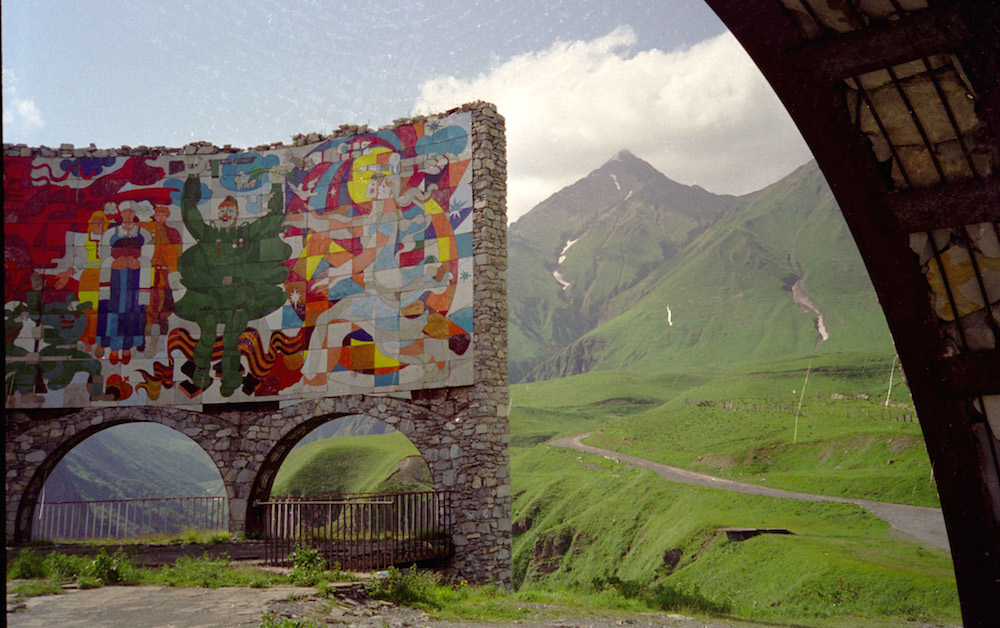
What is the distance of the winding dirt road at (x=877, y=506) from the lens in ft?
67.9

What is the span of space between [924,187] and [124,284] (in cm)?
1944

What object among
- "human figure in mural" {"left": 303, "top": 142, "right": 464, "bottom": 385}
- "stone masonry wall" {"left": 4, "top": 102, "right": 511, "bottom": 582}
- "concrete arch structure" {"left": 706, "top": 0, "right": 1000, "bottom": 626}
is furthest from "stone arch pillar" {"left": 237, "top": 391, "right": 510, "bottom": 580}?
"concrete arch structure" {"left": 706, "top": 0, "right": 1000, "bottom": 626}

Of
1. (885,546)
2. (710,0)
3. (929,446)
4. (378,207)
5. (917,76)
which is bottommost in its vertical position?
(885,546)

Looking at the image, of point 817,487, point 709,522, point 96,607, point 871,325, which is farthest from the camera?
point 871,325

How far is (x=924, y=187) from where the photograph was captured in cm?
355

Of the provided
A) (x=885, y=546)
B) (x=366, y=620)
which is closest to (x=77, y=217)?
(x=366, y=620)

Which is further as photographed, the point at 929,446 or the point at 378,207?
the point at 378,207

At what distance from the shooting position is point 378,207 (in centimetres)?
1769

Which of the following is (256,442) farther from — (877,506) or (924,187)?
(877,506)

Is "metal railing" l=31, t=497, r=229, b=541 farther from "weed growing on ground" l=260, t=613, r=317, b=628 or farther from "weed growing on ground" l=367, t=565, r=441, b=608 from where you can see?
"weed growing on ground" l=260, t=613, r=317, b=628

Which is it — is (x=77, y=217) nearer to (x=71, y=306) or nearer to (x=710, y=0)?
(x=71, y=306)

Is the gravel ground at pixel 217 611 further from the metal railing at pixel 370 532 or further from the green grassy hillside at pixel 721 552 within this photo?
the green grassy hillside at pixel 721 552

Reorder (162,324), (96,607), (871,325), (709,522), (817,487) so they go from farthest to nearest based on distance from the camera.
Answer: (871,325) → (817,487) → (709,522) → (162,324) → (96,607)

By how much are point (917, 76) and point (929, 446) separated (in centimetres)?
180
